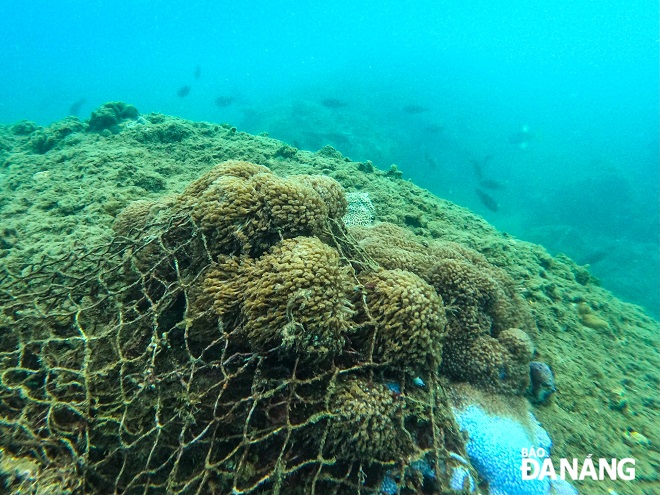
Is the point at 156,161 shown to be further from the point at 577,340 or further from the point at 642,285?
the point at 642,285

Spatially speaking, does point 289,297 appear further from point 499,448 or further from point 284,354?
point 499,448

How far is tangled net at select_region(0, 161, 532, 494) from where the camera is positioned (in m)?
1.99

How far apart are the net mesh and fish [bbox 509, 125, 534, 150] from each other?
107ft

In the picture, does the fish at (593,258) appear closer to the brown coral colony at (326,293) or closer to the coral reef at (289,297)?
the brown coral colony at (326,293)

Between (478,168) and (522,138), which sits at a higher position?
(522,138)

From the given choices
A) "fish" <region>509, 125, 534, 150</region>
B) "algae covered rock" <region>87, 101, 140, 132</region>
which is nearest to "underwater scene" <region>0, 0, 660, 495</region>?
"algae covered rock" <region>87, 101, 140, 132</region>

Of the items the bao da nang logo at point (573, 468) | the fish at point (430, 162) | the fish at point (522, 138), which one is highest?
the fish at point (522, 138)

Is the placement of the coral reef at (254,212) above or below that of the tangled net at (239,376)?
above

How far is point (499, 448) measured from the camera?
2.67 metres

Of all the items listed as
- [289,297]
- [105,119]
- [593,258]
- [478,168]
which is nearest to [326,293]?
[289,297]

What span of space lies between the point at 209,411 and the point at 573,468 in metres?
3.45

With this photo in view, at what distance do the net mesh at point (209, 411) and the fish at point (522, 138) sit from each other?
3269 cm

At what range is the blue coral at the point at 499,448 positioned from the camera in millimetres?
2586

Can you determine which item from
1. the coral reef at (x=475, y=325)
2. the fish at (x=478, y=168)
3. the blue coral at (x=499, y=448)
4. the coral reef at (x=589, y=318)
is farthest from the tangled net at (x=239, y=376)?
the fish at (x=478, y=168)
